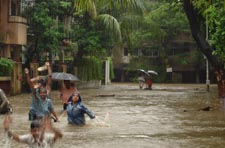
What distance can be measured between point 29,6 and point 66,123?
747 inches

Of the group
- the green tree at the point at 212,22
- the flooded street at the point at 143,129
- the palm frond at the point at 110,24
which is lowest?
the flooded street at the point at 143,129

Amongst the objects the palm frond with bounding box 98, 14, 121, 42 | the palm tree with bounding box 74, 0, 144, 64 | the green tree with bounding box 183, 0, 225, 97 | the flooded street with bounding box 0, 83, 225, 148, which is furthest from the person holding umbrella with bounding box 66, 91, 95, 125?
the palm frond with bounding box 98, 14, 121, 42

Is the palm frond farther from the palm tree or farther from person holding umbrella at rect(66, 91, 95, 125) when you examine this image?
person holding umbrella at rect(66, 91, 95, 125)

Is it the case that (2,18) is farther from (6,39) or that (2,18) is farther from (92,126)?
(92,126)

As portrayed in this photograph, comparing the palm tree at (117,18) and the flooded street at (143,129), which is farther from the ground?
the palm tree at (117,18)

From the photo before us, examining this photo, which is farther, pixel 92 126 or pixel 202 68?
pixel 202 68

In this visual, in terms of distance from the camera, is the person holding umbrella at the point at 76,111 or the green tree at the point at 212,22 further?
the green tree at the point at 212,22

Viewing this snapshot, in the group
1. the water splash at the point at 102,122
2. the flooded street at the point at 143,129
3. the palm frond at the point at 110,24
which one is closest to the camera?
the flooded street at the point at 143,129

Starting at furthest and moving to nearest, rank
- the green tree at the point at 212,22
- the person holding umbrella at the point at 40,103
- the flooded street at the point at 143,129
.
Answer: the green tree at the point at 212,22, the person holding umbrella at the point at 40,103, the flooded street at the point at 143,129

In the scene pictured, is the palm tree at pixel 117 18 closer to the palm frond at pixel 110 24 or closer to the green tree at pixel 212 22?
the palm frond at pixel 110 24

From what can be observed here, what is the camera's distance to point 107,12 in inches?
1500

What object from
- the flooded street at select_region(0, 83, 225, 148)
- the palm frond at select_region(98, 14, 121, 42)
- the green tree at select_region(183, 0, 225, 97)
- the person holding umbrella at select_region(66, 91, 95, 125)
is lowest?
the flooded street at select_region(0, 83, 225, 148)

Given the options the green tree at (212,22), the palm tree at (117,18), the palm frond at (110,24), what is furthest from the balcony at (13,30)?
the green tree at (212,22)

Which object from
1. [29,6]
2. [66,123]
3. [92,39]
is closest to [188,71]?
[92,39]
